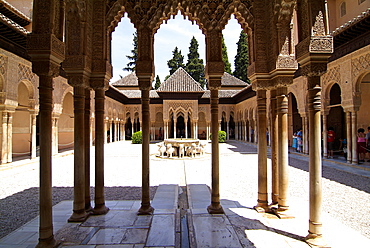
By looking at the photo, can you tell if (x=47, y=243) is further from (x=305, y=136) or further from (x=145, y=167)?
(x=305, y=136)

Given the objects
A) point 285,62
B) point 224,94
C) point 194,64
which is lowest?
point 285,62

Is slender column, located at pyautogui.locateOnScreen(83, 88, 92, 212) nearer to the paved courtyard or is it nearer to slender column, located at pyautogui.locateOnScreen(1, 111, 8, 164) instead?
the paved courtyard

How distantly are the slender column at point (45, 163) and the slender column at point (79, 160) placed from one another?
2.61ft

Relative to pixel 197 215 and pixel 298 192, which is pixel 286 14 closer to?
pixel 197 215

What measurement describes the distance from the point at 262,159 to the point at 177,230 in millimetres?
2186

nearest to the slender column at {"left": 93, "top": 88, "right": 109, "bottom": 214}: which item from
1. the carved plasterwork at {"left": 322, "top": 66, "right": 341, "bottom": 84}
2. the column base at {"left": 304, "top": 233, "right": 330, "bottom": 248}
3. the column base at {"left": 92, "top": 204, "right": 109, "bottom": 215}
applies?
the column base at {"left": 92, "top": 204, "right": 109, "bottom": 215}

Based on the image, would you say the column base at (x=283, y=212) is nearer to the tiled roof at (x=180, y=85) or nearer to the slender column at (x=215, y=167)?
the slender column at (x=215, y=167)

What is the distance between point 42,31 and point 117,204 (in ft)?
12.0

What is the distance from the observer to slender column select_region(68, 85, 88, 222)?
3.75m

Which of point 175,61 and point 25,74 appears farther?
point 175,61

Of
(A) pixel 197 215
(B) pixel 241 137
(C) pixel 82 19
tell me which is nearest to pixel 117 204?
(A) pixel 197 215

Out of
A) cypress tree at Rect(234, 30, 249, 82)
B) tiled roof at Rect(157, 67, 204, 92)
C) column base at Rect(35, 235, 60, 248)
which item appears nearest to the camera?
column base at Rect(35, 235, 60, 248)

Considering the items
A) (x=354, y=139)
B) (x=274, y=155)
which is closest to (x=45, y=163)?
(x=274, y=155)

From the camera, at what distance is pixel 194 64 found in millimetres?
39875
